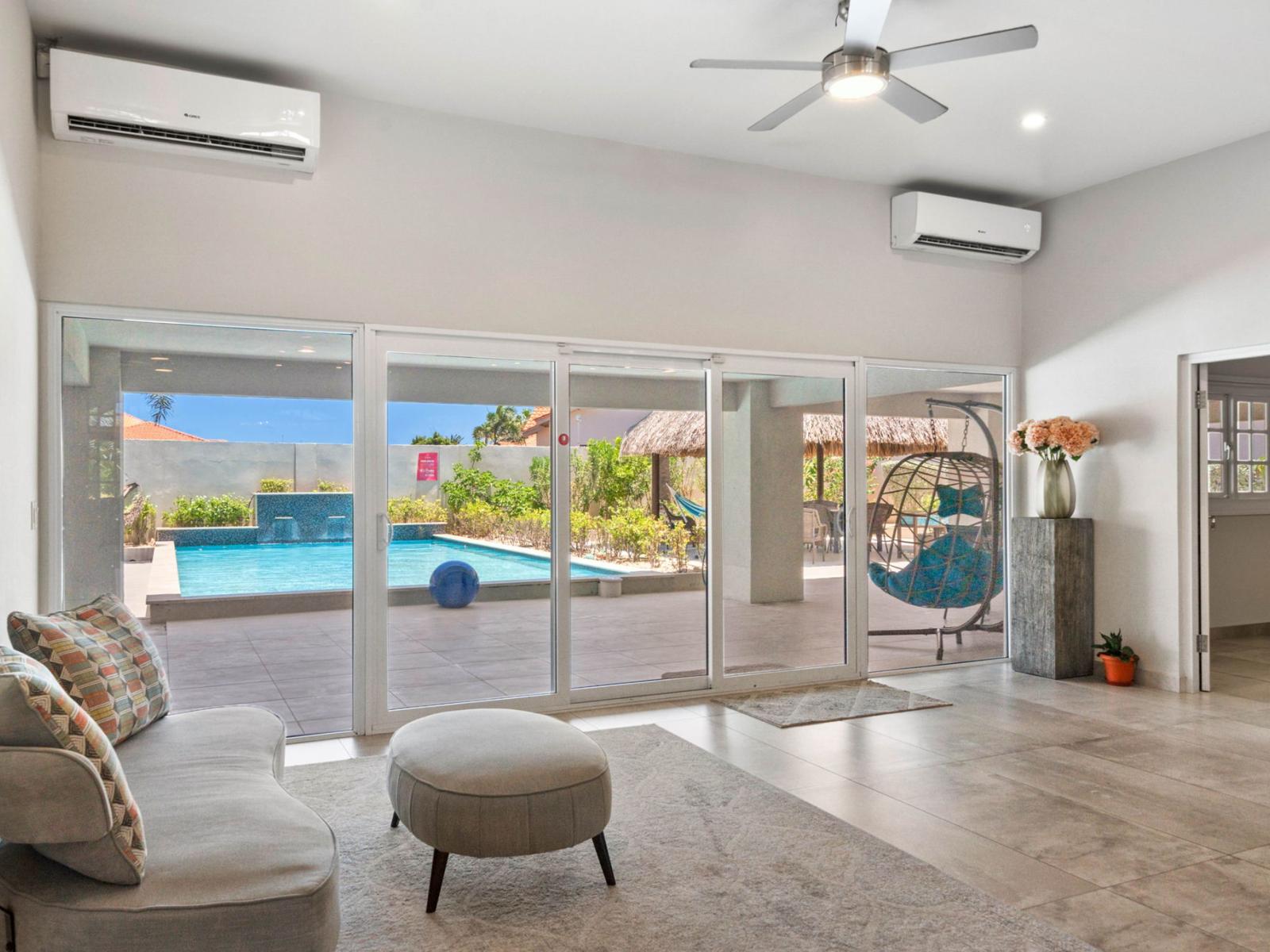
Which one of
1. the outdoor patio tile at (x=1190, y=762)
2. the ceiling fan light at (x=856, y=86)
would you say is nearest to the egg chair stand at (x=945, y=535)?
the outdoor patio tile at (x=1190, y=762)

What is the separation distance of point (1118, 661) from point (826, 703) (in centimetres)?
186

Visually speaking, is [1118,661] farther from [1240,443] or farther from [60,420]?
[60,420]

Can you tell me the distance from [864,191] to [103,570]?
14.9 ft

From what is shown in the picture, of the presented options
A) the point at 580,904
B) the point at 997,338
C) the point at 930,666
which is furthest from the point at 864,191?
the point at 580,904

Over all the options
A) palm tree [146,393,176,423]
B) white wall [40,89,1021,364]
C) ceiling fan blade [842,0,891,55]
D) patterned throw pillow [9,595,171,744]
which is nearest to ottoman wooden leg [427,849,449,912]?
patterned throw pillow [9,595,171,744]

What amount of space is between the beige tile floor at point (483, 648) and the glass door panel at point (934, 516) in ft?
0.44

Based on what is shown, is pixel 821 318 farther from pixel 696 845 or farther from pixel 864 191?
pixel 696 845

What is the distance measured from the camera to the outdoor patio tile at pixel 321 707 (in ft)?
14.4

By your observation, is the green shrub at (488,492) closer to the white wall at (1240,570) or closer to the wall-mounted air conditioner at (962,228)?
the wall-mounted air conditioner at (962,228)

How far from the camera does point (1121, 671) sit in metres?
5.52

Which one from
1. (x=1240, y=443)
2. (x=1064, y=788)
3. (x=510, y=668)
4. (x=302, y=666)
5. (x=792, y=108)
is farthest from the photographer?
(x=1240, y=443)

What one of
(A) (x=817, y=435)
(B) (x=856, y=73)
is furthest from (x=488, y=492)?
(B) (x=856, y=73)

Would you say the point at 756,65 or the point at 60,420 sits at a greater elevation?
the point at 756,65

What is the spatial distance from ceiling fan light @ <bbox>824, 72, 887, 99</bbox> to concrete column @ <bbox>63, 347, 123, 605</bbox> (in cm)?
316
